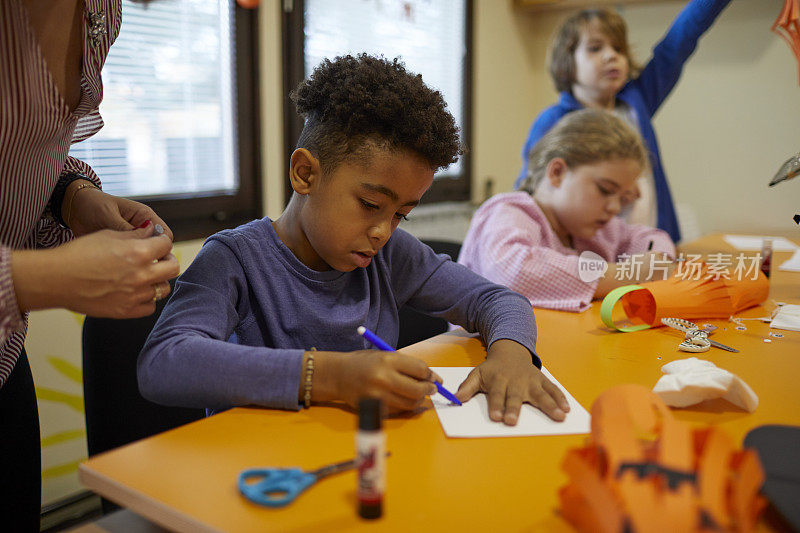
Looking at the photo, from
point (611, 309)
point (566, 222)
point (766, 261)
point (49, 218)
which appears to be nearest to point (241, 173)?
point (566, 222)

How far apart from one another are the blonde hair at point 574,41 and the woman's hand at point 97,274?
1.91 m

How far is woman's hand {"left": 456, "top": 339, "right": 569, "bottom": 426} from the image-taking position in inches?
32.3

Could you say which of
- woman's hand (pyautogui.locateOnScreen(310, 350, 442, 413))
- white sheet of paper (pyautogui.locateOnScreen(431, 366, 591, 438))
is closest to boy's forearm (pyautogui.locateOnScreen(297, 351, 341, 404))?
woman's hand (pyautogui.locateOnScreen(310, 350, 442, 413))

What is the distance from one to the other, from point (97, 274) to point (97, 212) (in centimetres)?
30

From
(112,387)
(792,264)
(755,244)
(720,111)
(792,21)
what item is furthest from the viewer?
(720,111)

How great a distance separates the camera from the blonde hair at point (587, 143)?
1671 mm

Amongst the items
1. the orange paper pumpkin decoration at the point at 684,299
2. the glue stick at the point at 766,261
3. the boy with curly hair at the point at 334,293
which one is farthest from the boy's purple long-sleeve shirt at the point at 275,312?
the glue stick at the point at 766,261

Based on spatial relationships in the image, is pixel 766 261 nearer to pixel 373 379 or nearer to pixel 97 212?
pixel 373 379

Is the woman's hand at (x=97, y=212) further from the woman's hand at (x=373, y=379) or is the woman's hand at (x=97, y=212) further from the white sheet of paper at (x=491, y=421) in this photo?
the white sheet of paper at (x=491, y=421)

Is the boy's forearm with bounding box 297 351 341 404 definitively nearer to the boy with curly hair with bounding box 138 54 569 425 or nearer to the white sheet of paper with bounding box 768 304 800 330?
the boy with curly hair with bounding box 138 54 569 425

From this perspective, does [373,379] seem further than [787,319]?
No

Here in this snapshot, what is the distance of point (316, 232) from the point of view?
41.5 inches

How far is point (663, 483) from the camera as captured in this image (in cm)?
52

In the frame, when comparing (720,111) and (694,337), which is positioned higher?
(720,111)
